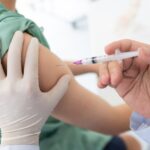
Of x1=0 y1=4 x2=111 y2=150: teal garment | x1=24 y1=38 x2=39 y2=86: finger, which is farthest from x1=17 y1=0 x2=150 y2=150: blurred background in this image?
x1=24 y1=38 x2=39 y2=86: finger

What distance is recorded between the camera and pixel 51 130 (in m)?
1.13

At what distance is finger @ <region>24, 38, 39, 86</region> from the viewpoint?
34.6 inches

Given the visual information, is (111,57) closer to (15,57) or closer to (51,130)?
(15,57)

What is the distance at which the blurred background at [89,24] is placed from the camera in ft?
5.03

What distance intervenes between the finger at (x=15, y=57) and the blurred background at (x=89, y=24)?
0.70 metres

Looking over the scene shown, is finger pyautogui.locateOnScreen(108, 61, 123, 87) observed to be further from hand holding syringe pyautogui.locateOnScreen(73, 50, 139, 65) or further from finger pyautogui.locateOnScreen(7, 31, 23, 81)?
finger pyautogui.locateOnScreen(7, 31, 23, 81)

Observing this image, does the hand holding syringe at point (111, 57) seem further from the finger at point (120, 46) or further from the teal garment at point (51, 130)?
the teal garment at point (51, 130)

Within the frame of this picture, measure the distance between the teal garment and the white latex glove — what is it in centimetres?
4

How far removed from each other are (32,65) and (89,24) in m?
0.87

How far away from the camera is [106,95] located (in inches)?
63.4

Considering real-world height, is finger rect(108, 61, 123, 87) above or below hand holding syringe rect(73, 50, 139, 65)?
below

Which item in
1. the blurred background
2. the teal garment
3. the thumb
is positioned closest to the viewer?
the thumb

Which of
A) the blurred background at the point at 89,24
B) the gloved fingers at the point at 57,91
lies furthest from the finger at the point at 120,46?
the blurred background at the point at 89,24

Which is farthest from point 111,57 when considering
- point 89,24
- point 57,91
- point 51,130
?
point 89,24
